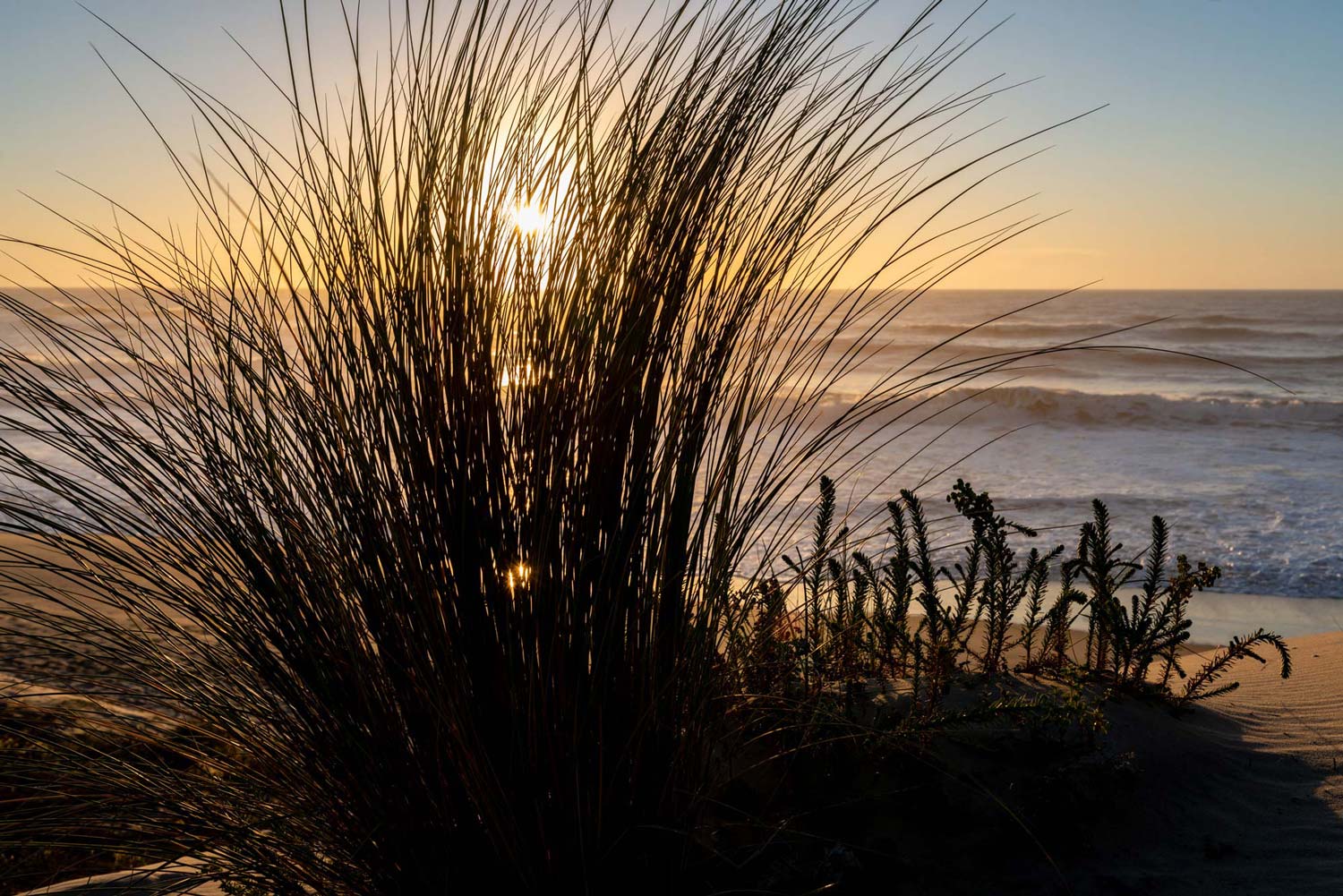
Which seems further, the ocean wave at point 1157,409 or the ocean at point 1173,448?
the ocean wave at point 1157,409

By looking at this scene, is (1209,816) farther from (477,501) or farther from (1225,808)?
(477,501)

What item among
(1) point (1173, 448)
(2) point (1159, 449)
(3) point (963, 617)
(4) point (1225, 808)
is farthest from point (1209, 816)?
(1) point (1173, 448)

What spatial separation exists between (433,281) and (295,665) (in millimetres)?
726

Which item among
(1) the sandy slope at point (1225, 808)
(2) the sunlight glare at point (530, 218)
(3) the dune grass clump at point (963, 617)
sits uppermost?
(2) the sunlight glare at point (530, 218)

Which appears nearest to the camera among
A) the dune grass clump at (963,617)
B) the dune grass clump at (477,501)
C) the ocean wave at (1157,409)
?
the dune grass clump at (477,501)

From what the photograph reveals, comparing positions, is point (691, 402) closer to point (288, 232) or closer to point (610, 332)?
point (610, 332)

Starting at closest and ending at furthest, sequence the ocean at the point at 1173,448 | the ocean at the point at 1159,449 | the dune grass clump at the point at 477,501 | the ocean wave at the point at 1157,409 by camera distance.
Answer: the dune grass clump at the point at 477,501 < the ocean at the point at 1159,449 < the ocean at the point at 1173,448 < the ocean wave at the point at 1157,409

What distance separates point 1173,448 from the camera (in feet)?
46.5

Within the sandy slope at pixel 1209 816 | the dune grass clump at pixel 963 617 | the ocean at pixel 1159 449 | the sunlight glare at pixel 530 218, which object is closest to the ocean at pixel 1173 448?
the ocean at pixel 1159 449

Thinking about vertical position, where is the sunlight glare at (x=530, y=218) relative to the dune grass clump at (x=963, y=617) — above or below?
above

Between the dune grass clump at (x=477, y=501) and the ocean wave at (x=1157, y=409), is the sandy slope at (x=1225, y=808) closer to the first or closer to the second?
the dune grass clump at (x=477, y=501)

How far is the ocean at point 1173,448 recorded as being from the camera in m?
7.95

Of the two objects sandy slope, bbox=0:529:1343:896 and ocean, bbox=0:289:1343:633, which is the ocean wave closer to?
ocean, bbox=0:289:1343:633

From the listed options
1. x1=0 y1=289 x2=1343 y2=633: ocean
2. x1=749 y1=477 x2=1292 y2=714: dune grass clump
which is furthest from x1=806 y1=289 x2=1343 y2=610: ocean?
x1=749 y1=477 x2=1292 y2=714: dune grass clump
